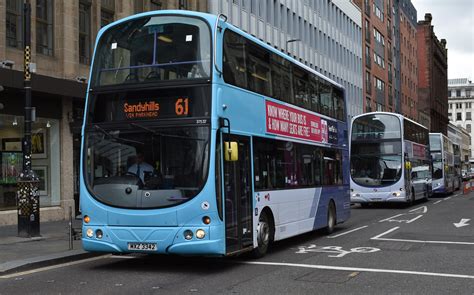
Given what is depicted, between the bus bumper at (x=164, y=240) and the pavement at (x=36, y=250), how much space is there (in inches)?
59.4

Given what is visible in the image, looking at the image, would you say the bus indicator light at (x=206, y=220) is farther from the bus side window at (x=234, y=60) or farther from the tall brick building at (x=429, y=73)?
the tall brick building at (x=429, y=73)

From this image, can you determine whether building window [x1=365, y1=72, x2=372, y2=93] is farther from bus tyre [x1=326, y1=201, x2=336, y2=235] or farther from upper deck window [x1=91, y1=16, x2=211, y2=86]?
upper deck window [x1=91, y1=16, x2=211, y2=86]

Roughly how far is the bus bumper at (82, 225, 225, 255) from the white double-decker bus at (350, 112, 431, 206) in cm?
1881

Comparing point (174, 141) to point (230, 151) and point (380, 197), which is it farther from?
point (380, 197)

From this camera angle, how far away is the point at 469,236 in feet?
49.9

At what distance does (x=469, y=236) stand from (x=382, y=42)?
203 feet

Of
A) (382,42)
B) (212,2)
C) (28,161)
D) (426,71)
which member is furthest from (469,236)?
(426,71)

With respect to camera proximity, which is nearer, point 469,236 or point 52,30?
point 469,236

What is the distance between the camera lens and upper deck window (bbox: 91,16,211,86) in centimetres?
974

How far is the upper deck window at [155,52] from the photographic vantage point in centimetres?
974

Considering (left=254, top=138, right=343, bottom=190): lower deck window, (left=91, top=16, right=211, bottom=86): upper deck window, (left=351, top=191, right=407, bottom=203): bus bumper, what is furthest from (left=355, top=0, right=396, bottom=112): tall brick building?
(left=91, top=16, right=211, bottom=86): upper deck window

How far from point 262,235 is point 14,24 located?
11740 millimetres

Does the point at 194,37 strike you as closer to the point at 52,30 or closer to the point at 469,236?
the point at 469,236

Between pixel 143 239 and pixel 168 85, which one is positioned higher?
pixel 168 85
